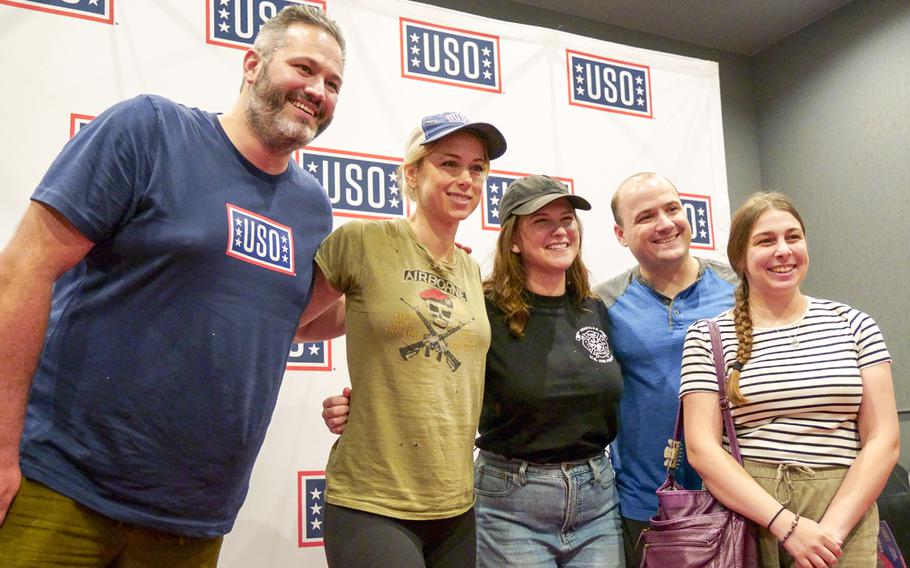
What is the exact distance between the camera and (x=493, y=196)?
2889mm

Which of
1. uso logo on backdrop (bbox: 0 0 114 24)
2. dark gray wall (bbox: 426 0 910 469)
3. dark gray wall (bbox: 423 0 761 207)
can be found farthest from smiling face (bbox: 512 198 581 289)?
dark gray wall (bbox: 423 0 761 207)

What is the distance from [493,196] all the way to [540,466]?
130 centimetres

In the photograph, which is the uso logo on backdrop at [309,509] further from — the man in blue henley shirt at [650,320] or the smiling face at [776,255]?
the smiling face at [776,255]

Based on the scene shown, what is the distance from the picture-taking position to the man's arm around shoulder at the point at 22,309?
124 centimetres

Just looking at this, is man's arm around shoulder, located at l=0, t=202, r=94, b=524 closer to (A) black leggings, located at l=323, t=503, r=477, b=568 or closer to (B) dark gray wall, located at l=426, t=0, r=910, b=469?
(A) black leggings, located at l=323, t=503, r=477, b=568

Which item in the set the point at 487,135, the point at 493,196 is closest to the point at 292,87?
the point at 487,135

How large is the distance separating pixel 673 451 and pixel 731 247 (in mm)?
581

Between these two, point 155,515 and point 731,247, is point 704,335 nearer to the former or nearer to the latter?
point 731,247

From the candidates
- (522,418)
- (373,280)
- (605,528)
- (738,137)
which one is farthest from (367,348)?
(738,137)

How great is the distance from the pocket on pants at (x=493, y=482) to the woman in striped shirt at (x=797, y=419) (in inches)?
18.3

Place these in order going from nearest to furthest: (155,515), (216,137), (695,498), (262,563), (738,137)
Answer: (155,515) → (216,137) → (695,498) → (262,563) → (738,137)

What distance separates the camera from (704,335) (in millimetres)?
1908

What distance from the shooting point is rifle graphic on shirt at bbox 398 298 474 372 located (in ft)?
5.37

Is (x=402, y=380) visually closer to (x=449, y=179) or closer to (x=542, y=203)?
(x=449, y=179)
